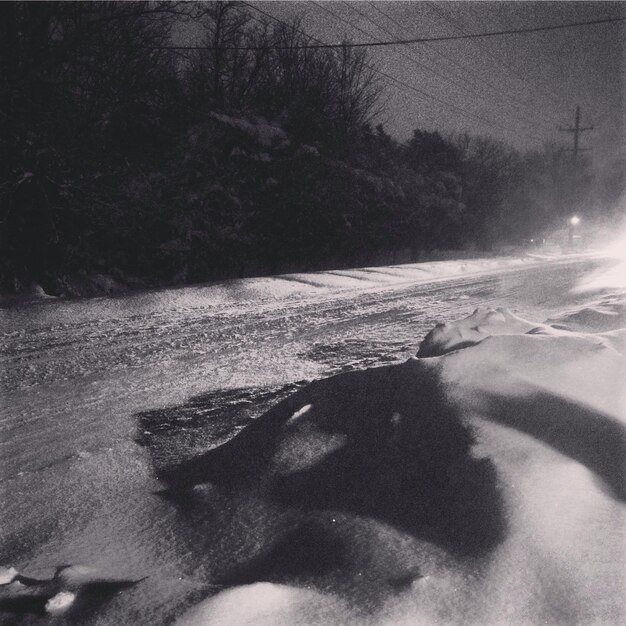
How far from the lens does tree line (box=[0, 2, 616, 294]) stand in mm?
9844

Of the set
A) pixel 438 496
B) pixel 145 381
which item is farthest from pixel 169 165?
pixel 438 496

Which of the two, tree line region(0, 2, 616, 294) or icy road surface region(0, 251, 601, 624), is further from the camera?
tree line region(0, 2, 616, 294)

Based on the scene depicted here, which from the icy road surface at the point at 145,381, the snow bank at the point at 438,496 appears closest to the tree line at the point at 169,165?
the icy road surface at the point at 145,381

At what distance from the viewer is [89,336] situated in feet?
20.9

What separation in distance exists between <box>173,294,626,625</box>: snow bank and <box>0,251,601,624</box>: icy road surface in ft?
1.08

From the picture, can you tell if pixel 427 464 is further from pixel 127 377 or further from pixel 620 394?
pixel 127 377

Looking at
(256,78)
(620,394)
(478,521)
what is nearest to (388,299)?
(620,394)

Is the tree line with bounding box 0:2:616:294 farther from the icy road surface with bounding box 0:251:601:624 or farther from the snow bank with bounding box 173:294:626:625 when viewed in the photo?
the snow bank with bounding box 173:294:626:625

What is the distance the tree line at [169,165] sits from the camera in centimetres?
984

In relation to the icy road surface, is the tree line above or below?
above

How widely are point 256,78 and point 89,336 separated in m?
18.7

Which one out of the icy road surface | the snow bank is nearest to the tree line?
the icy road surface

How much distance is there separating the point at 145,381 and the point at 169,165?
10071mm

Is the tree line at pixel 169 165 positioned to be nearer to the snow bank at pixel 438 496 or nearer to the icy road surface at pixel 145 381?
the icy road surface at pixel 145 381
